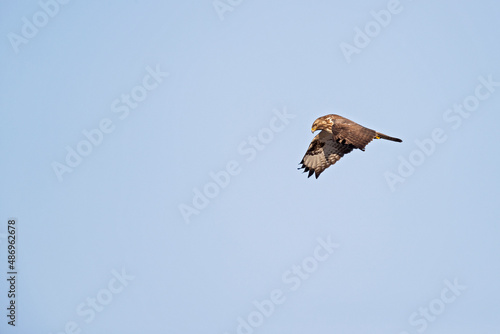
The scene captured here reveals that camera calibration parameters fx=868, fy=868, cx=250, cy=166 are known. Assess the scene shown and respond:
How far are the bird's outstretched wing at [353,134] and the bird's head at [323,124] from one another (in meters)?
0.61

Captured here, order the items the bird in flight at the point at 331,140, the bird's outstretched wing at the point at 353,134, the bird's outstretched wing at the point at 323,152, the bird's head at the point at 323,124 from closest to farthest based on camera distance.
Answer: the bird's outstretched wing at the point at 353,134 → the bird in flight at the point at 331,140 → the bird's head at the point at 323,124 → the bird's outstretched wing at the point at 323,152

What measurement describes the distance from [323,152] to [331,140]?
0.50 meters

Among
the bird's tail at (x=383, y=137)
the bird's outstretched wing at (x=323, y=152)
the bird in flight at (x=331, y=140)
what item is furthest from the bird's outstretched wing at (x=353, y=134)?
the bird's outstretched wing at (x=323, y=152)

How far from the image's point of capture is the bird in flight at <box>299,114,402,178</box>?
23797 mm

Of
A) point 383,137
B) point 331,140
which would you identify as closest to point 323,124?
point 331,140

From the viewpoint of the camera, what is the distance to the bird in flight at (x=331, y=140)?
23.8 m

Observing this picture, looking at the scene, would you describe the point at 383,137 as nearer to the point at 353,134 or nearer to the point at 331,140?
the point at 353,134

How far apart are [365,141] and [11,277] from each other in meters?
14.9

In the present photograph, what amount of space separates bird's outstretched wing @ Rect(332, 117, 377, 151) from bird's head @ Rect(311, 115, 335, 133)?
607 millimetres

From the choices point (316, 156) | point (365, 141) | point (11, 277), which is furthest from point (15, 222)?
point (365, 141)

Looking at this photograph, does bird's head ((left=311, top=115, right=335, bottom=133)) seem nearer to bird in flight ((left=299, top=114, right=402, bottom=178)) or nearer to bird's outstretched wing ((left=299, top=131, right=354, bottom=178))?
bird in flight ((left=299, top=114, right=402, bottom=178))

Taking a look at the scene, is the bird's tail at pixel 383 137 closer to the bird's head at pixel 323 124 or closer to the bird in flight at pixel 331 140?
the bird in flight at pixel 331 140

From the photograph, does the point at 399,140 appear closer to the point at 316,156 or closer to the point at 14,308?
the point at 316,156

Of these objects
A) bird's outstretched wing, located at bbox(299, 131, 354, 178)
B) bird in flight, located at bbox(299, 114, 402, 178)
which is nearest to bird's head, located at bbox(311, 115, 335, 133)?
bird in flight, located at bbox(299, 114, 402, 178)
